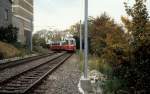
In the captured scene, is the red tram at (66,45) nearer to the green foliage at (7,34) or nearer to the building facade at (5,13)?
the building facade at (5,13)

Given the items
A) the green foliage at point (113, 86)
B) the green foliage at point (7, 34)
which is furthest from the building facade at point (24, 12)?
the green foliage at point (113, 86)

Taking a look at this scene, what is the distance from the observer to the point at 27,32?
12694 centimetres

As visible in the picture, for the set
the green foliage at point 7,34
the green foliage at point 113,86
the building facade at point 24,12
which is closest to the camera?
the green foliage at point 113,86

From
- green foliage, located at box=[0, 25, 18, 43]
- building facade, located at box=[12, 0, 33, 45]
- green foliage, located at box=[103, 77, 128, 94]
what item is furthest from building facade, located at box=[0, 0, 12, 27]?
green foliage, located at box=[103, 77, 128, 94]

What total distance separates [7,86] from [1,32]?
145ft

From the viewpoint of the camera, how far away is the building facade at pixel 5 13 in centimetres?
6372

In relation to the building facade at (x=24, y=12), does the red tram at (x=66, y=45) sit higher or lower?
lower

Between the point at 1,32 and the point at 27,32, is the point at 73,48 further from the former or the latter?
the point at 27,32

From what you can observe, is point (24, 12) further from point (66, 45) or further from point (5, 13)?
point (5, 13)

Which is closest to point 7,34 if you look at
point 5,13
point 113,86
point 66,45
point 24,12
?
point 5,13

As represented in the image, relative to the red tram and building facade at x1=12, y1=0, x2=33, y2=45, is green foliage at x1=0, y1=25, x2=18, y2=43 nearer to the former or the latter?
the red tram

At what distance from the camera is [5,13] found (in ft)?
220

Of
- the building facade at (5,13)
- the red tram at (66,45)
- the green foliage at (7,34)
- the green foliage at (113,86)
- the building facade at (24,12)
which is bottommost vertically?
the green foliage at (113,86)

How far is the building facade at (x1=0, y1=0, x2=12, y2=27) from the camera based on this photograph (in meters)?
63.7
